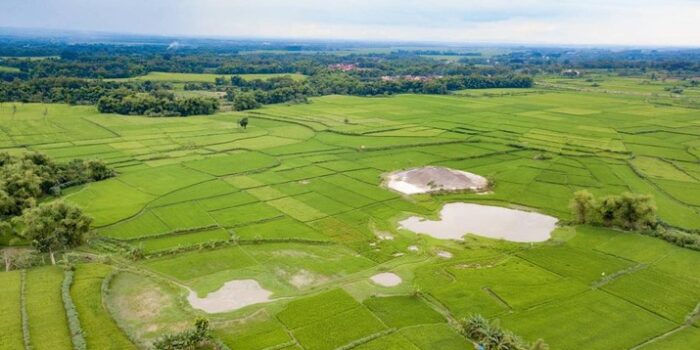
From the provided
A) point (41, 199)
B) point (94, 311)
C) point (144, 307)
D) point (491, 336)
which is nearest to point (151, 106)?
point (41, 199)

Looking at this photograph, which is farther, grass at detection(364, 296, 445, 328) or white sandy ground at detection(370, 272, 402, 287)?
white sandy ground at detection(370, 272, 402, 287)

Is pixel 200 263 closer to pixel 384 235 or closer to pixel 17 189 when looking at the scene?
pixel 384 235

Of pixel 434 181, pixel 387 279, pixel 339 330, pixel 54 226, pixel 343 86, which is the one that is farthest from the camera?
pixel 343 86

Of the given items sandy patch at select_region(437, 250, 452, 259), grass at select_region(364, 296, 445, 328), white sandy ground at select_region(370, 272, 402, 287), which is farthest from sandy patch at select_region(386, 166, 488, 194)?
grass at select_region(364, 296, 445, 328)

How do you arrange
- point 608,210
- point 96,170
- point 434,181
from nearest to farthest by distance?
point 608,210 → point 434,181 → point 96,170

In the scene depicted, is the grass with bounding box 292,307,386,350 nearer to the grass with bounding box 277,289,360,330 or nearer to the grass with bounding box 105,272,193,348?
the grass with bounding box 277,289,360,330

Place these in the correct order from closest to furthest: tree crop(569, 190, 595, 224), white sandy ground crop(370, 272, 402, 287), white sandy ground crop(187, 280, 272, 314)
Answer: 1. white sandy ground crop(187, 280, 272, 314)
2. white sandy ground crop(370, 272, 402, 287)
3. tree crop(569, 190, 595, 224)

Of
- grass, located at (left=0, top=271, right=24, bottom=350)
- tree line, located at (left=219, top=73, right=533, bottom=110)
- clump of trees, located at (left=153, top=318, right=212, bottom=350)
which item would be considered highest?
tree line, located at (left=219, top=73, right=533, bottom=110)

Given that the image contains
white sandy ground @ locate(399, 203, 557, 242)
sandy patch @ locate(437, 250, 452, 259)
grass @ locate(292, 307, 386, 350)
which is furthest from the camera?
white sandy ground @ locate(399, 203, 557, 242)
